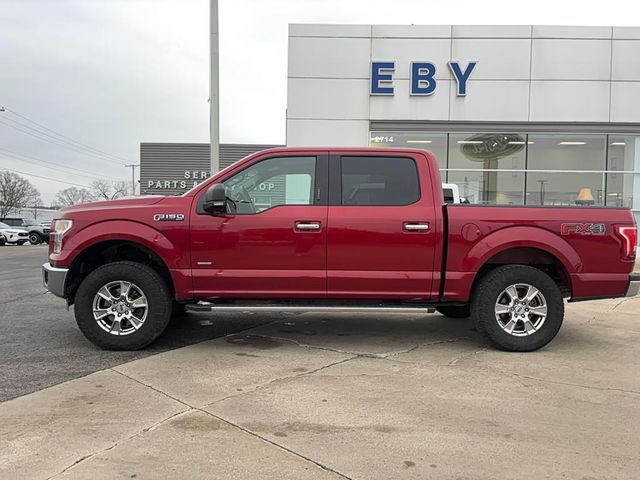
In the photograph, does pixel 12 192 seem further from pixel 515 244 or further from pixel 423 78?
pixel 515 244

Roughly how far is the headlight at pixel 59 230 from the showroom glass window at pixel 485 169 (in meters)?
12.8

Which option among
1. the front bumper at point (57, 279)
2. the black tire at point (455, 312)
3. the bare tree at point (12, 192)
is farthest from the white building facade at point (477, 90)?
the bare tree at point (12, 192)

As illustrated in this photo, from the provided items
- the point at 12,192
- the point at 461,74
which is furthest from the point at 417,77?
the point at 12,192

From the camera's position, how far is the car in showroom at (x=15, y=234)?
2902 centimetres

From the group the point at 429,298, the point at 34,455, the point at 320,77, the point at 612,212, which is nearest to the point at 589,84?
the point at 320,77

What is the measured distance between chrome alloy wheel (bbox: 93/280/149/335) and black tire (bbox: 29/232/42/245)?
28672mm

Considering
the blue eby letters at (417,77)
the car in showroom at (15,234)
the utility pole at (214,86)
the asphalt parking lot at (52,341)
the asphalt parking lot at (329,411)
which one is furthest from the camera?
the car in showroom at (15,234)

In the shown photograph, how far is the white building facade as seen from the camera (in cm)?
1536

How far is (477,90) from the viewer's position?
1560 centimetres

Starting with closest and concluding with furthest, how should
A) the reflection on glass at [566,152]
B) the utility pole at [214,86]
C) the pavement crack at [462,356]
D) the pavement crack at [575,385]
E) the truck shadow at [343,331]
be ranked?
the pavement crack at [575,385] → the pavement crack at [462,356] → the truck shadow at [343,331] → the utility pole at [214,86] → the reflection on glass at [566,152]

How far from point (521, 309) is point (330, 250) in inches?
79.6

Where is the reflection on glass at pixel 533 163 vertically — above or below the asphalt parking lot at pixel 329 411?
above

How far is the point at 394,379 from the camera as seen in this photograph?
4.64 metres

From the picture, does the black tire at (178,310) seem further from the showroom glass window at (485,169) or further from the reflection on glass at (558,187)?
the reflection on glass at (558,187)
